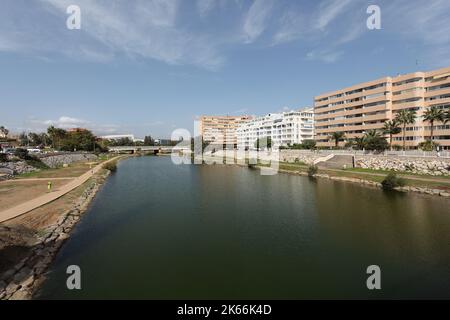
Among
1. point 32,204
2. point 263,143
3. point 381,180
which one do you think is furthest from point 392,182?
point 263,143

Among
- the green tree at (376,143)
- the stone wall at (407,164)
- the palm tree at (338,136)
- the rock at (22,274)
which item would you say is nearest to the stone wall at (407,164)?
the stone wall at (407,164)

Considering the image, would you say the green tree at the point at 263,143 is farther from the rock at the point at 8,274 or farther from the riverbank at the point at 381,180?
the rock at the point at 8,274

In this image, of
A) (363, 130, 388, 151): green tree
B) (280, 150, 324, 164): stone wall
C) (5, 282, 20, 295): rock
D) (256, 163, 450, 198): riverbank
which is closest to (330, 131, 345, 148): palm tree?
(280, 150, 324, 164): stone wall

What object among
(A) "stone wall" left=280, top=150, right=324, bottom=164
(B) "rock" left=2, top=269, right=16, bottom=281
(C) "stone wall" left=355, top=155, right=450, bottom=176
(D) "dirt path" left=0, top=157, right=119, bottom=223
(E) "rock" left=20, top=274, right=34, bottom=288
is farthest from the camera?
(A) "stone wall" left=280, top=150, right=324, bottom=164

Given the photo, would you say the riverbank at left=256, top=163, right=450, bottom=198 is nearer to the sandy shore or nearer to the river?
the river

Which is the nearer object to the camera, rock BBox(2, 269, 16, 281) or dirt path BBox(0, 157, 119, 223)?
rock BBox(2, 269, 16, 281)

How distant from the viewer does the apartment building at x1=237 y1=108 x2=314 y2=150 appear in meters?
126

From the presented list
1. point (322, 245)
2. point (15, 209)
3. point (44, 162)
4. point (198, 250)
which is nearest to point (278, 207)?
point (322, 245)

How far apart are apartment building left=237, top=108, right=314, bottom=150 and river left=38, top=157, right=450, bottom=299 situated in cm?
9144

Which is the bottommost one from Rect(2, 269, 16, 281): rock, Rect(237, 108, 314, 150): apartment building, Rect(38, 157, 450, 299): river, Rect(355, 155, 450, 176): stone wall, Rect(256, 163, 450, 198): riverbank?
Rect(38, 157, 450, 299): river

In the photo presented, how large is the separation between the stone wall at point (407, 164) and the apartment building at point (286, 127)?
62.0m

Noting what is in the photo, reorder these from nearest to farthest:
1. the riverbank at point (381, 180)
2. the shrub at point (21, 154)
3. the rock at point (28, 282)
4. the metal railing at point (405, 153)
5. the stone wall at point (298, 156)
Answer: the rock at point (28, 282), the riverbank at point (381, 180), the metal railing at point (405, 153), the shrub at point (21, 154), the stone wall at point (298, 156)

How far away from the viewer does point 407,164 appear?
5075 centimetres

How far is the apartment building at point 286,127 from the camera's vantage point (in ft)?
412
